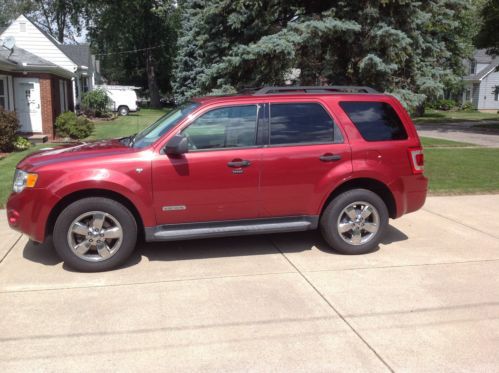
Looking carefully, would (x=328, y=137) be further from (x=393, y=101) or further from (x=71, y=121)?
(x=71, y=121)

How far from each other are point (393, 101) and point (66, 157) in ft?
12.3

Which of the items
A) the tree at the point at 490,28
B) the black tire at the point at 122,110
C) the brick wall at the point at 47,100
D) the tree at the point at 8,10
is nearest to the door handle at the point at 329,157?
the brick wall at the point at 47,100

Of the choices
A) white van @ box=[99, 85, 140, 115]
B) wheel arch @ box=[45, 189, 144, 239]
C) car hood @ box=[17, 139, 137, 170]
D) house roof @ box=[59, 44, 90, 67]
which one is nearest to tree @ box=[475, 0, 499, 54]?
car hood @ box=[17, 139, 137, 170]

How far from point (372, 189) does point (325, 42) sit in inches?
390

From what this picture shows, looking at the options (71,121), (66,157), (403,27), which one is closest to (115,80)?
(71,121)

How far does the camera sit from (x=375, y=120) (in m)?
5.90

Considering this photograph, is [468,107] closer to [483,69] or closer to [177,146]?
[483,69]

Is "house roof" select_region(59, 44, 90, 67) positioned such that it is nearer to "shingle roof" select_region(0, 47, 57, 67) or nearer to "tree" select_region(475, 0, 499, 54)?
"shingle roof" select_region(0, 47, 57, 67)

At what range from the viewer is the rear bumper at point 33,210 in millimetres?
5039

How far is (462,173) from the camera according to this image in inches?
452

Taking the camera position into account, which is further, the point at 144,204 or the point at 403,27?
the point at 403,27

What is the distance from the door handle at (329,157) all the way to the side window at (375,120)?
436 millimetres

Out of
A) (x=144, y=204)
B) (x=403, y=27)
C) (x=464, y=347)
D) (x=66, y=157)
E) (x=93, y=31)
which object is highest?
(x=93, y=31)

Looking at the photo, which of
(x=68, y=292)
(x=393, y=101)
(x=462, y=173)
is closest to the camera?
(x=68, y=292)
